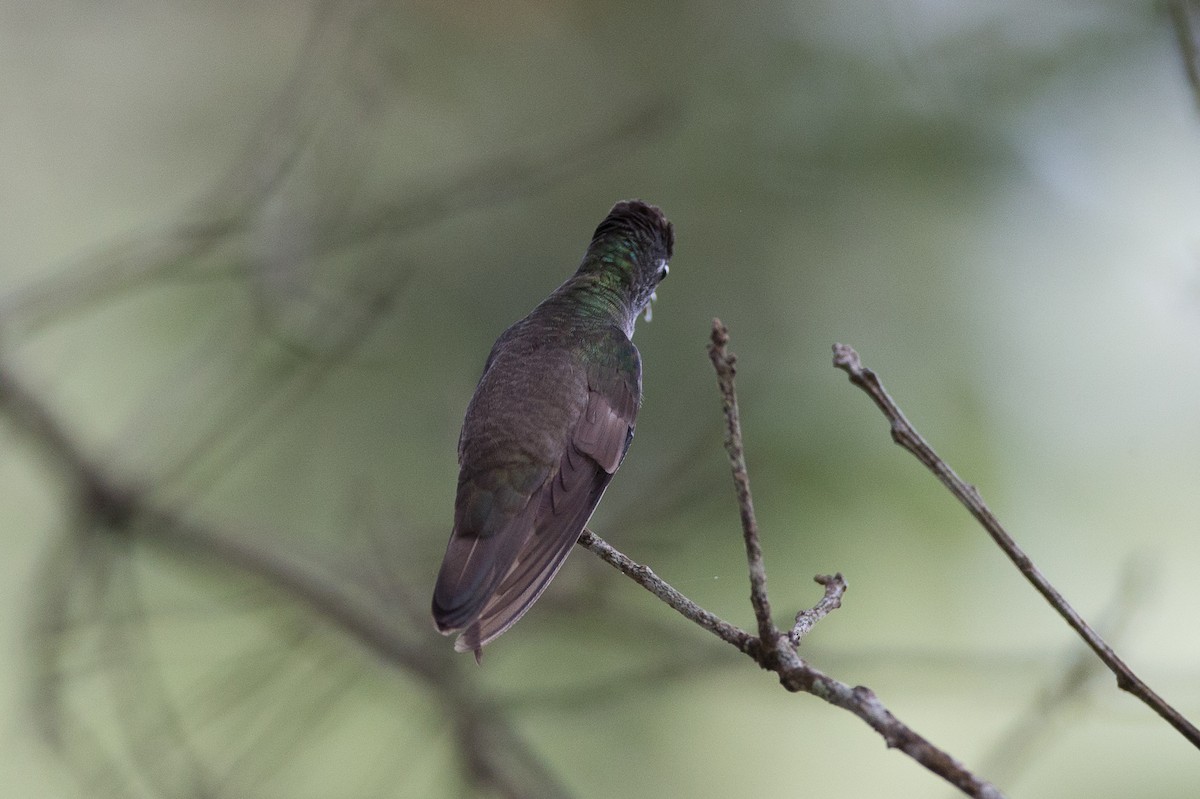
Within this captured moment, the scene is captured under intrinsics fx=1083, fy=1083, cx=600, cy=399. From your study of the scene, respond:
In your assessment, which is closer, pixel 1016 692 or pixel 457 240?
pixel 1016 692

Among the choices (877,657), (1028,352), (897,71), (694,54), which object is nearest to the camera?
(877,657)

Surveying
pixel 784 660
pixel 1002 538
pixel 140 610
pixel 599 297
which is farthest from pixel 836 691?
pixel 140 610

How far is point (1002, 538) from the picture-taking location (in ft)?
3.35

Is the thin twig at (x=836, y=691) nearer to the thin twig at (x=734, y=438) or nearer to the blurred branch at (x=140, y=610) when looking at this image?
the thin twig at (x=734, y=438)

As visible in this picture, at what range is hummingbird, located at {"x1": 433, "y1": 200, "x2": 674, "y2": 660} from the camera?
1932 mm

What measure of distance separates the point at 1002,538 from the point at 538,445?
4.40 feet

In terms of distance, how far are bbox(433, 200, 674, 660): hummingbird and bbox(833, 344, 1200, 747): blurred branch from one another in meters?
0.95

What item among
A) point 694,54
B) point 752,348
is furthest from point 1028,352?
point 694,54

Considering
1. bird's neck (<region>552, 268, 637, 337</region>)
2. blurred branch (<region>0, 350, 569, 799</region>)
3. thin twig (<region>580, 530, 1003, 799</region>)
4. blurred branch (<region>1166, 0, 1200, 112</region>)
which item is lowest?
blurred branch (<region>0, 350, 569, 799</region>)

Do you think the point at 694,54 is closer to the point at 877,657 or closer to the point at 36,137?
the point at 36,137

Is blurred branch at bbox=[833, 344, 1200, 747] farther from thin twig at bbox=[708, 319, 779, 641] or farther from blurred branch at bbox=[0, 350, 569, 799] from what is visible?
blurred branch at bbox=[0, 350, 569, 799]

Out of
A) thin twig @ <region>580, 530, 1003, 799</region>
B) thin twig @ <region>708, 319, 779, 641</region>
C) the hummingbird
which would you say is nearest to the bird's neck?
the hummingbird

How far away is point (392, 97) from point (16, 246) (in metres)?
2.54

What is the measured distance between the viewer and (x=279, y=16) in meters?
7.96
